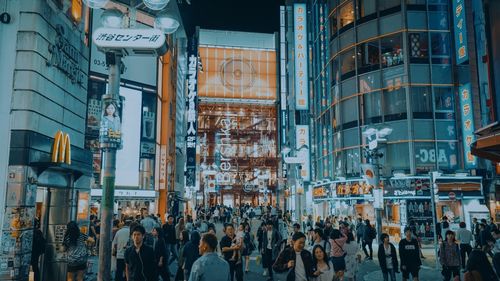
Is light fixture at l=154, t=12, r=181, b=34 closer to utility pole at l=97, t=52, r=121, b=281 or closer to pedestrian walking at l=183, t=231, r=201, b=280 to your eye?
utility pole at l=97, t=52, r=121, b=281

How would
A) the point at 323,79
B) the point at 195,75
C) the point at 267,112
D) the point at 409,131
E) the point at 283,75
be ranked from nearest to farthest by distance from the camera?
the point at 409,131
the point at 323,79
the point at 195,75
the point at 283,75
the point at 267,112

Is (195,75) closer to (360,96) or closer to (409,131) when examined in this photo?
(360,96)

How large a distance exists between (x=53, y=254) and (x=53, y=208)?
1.29 metres

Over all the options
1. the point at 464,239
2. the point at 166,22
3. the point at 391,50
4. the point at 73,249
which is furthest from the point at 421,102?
the point at 73,249

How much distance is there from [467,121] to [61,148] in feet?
81.9

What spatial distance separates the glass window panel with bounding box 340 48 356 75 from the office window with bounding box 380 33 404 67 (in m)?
2.83

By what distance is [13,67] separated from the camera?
10523 mm

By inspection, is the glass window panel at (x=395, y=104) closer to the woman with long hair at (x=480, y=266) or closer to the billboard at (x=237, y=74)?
the woman with long hair at (x=480, y=266)

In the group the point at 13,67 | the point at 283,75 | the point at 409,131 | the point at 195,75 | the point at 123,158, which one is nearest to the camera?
the point at 13,67

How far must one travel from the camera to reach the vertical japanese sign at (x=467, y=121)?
2794 cm

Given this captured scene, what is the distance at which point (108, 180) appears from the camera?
890cm

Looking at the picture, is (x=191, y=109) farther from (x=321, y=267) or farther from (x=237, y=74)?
(x=321, y=267)

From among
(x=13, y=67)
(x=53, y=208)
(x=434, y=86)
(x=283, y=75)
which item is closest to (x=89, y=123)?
(x=53, y=208)

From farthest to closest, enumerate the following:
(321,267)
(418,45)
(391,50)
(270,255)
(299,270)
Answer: (391,50) → (418,45) → (270,255) → (321,267) → (299,270)
